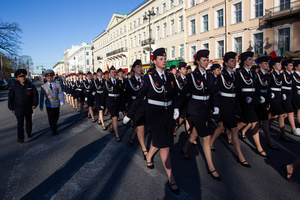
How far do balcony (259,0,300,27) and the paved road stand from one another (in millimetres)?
15548

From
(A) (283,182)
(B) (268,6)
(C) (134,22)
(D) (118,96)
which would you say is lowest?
(A) (283,182)

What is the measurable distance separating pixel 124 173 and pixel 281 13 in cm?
1961

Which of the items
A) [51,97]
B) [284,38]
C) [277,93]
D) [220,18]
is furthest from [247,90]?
[220,18]

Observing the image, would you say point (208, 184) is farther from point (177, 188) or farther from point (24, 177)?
point (24, 177)

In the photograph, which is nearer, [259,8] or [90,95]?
[90,95]

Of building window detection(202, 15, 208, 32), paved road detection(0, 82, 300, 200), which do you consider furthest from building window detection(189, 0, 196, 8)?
paved road detection(0, 82, 300, 200)

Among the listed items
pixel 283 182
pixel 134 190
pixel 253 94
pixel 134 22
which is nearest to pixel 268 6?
pixel 253 94

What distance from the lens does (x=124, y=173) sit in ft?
12.5

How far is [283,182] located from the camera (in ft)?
11.2

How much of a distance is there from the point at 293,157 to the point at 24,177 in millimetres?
5210

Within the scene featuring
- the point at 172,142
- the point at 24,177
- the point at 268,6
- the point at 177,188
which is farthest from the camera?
the point at 268,6

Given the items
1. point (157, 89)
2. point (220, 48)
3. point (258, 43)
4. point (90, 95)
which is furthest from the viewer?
point (220, 48)

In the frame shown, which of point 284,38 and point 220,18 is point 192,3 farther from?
point 284,38

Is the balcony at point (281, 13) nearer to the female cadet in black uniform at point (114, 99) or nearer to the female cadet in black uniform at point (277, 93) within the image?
the female cadet in black uniform at point (277, 93)
